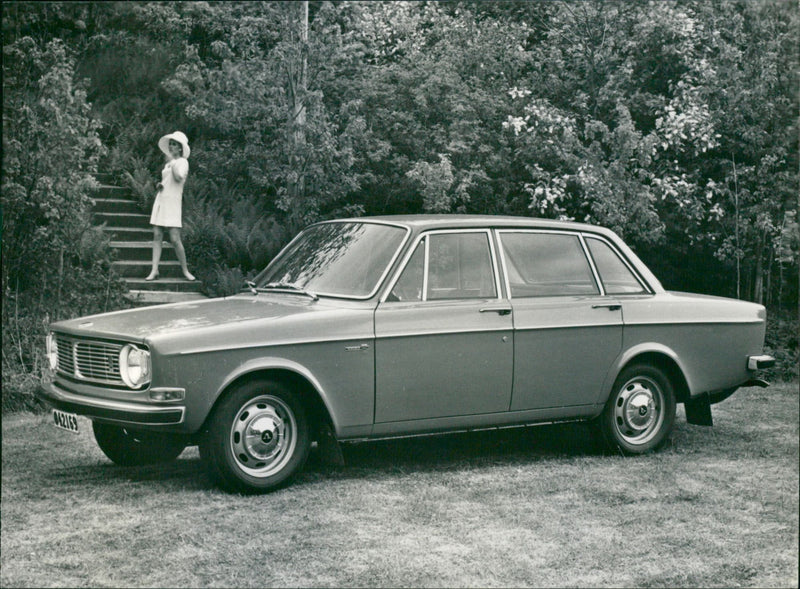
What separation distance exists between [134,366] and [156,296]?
6658 millimetres

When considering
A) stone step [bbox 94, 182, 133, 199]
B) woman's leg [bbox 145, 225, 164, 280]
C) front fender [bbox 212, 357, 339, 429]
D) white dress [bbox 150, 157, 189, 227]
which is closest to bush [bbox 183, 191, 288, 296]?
woman's leg [bbox 145, 225, 164, 280]

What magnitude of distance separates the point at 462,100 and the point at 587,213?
2.42 metres

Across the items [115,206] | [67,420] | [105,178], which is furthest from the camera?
[105,178]

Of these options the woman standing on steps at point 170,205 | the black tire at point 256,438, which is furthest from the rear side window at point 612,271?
the woman standing on steps at point 170,205

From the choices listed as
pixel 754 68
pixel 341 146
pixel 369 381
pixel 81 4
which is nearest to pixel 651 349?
pixel 369 381

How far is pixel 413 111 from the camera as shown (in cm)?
1448

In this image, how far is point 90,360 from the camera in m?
6.68

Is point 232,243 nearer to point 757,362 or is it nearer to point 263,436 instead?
point 757,362

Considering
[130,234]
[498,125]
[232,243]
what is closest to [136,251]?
[130,234]

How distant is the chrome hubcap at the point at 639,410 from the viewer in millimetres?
7961

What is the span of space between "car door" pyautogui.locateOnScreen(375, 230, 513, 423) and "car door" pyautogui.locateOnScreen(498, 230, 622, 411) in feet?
0.48

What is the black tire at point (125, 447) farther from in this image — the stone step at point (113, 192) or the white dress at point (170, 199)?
the stone step at point (113, 192)

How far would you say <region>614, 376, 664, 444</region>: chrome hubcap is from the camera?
26.1 feet

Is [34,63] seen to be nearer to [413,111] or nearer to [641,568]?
[413,111]
